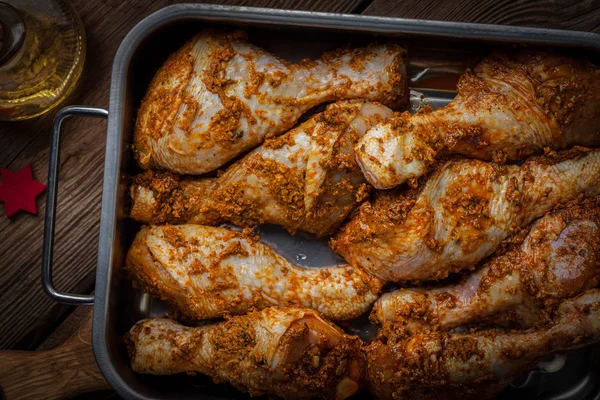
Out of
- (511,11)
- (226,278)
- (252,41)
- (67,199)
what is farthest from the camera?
(67,199)

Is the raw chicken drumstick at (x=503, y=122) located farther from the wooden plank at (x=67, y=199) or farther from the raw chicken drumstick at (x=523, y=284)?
the wooden plank at (x=67, y=199)

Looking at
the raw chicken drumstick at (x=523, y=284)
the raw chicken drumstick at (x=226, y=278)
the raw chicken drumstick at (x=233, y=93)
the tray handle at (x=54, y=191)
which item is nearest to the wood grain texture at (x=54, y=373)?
the tray handle at (x=54, y=191)

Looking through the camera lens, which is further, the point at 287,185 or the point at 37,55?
the point at 37,55

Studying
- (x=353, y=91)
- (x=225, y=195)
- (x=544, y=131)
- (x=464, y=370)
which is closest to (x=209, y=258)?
(x=225, y=195)

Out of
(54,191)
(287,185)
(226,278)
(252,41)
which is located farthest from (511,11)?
(54,191)

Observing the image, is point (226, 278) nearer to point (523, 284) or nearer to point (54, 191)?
point (54, 191)

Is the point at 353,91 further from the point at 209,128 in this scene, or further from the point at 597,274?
the point at 597,274
